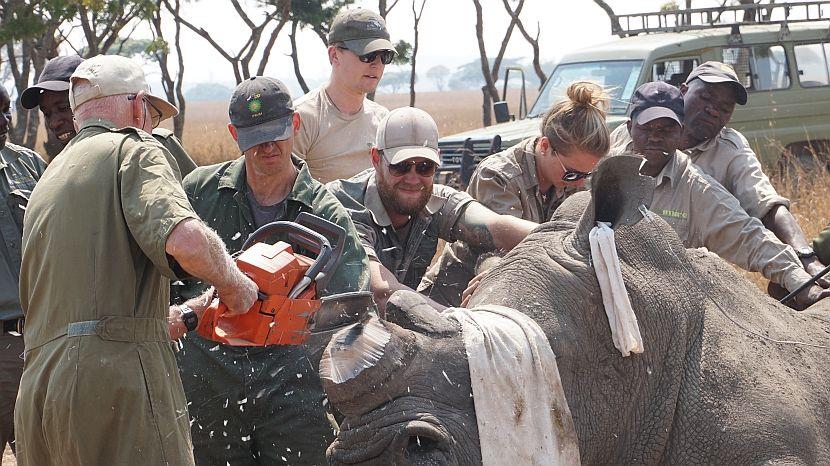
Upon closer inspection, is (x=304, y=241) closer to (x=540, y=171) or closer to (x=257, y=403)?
(x=257, y=403)

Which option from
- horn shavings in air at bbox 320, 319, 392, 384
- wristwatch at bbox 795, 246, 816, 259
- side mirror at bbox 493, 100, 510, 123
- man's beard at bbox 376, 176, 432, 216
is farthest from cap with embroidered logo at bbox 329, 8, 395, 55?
side mirror at bbox 493, 100, 510, 123

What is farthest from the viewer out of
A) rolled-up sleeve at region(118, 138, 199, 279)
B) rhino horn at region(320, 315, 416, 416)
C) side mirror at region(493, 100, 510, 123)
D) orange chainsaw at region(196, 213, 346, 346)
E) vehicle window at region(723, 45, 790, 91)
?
vehicle window at region(723, 45, 790, 91)

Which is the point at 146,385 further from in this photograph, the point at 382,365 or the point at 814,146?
the point at 814,146

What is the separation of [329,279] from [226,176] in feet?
2.99

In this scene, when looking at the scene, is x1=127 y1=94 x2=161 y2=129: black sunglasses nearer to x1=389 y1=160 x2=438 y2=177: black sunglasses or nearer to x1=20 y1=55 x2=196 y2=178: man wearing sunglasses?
x1=389 y1=160 x2=438 y2=177: black sunglasses

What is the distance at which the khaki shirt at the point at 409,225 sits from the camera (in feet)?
16.7

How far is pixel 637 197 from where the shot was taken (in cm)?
303

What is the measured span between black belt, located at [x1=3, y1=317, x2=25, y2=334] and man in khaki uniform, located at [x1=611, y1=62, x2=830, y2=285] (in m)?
3.19

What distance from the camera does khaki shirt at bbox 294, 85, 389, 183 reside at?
639 cm

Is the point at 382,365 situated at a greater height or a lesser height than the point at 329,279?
greater

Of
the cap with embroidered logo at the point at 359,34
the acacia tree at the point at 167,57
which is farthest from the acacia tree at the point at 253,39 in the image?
the cap with embroidered logo at the point at 359,34

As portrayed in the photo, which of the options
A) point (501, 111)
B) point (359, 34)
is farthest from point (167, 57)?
point (359, 34)

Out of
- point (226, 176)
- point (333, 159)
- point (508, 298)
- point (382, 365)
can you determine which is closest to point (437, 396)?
point (382, 365)

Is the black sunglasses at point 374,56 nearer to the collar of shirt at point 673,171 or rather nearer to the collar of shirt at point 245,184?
the collar of shirt at point 245,184
